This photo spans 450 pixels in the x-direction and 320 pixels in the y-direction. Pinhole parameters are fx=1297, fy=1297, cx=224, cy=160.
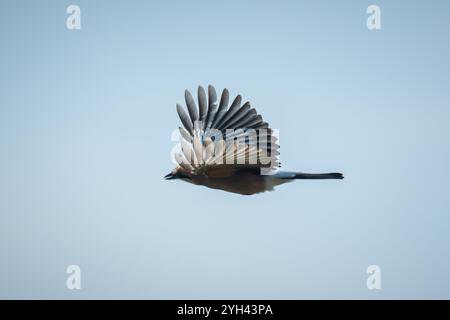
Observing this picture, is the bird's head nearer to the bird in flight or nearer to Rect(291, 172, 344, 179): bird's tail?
the bird in flight

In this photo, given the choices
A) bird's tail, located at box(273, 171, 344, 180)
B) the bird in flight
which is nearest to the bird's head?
the bird in flight

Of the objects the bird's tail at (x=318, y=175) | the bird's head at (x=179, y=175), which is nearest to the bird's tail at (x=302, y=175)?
the bird's tail at (x=318, y=175)

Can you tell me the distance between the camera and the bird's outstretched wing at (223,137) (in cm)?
2144

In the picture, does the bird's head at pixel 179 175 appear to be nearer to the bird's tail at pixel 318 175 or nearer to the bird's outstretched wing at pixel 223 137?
the bird's outstretched wing at pixel 223 137

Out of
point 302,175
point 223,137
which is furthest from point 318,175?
point 223,137

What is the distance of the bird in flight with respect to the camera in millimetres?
21438

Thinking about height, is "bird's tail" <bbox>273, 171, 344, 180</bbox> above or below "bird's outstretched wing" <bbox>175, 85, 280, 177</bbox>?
below

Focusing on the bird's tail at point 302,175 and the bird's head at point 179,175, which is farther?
the bird's tail at point 302,175

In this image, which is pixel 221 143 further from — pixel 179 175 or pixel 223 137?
pixel 179 175

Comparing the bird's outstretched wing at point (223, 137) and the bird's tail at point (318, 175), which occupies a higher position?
the bird's outstretched wing at point (223, 137)

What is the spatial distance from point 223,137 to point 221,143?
5.6 inches
